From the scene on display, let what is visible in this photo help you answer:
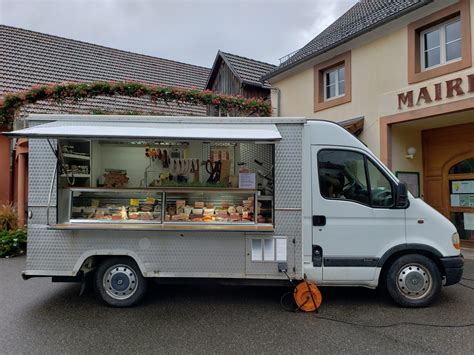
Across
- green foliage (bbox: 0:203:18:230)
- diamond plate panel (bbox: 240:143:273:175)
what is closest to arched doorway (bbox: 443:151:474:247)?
diamond plate panel (bbox: 240:143:273:175)

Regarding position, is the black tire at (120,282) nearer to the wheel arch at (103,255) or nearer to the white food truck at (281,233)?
the white food truck at (281,233)

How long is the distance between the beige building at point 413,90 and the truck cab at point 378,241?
424 cm

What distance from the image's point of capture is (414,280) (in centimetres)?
493

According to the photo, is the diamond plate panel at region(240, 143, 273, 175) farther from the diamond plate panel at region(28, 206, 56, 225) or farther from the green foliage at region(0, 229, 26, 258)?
the green foliage at region(0, 229, 26, 258)

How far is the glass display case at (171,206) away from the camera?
5.24 m

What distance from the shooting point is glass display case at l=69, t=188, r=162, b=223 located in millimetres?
5262

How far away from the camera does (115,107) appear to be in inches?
594

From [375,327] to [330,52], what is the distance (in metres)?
8.66

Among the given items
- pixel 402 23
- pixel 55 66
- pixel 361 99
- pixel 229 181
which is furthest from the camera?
pixel 55 66

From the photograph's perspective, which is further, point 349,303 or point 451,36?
point 451,36

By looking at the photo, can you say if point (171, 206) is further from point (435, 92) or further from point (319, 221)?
point (435, 92)

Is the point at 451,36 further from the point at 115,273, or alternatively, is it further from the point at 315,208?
the point at 115,273

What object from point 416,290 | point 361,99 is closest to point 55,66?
point 361,99

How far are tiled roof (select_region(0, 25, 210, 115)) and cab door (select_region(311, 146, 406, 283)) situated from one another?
9.39 metres
